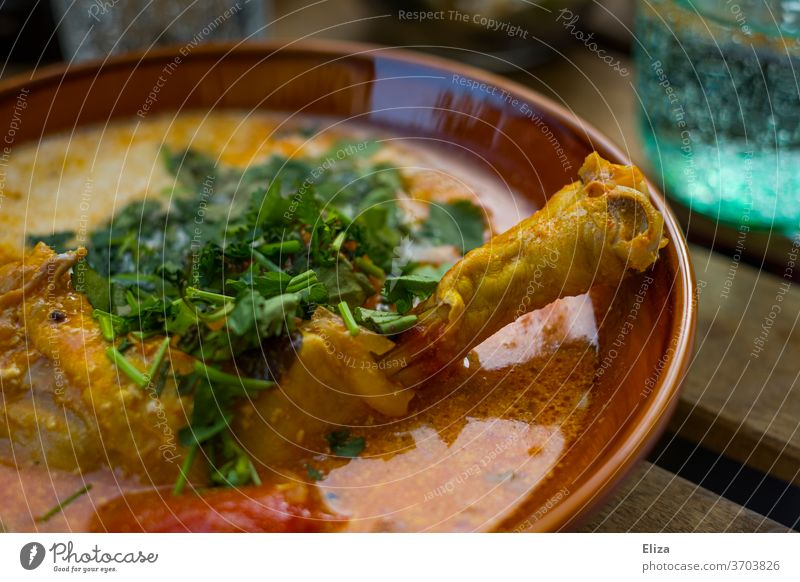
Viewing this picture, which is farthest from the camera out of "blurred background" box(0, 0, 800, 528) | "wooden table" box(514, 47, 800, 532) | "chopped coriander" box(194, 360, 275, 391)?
"blurred background" box(0, 0, 800, 528)

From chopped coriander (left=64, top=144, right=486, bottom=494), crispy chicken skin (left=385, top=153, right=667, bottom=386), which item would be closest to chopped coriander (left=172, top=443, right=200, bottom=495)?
chopped coriander (left=64, top=144, right=486, bottom=494)

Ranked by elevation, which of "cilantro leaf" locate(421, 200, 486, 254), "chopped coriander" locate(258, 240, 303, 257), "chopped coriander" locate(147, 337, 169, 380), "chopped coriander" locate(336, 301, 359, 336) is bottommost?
"chopped coriander" locate(147, 337, 169, 380)

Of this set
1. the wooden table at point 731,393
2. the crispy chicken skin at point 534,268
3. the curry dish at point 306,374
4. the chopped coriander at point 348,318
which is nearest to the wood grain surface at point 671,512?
the wooden table at point 731,393

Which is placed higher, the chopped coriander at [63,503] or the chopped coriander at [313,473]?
the chopped coriander at [313,473]

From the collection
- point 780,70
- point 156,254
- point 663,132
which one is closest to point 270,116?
point 156,254

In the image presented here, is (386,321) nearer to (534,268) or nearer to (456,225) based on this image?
(534,268)

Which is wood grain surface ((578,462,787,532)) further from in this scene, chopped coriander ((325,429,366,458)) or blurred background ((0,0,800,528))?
chopped coriander ((325,429,366,458))

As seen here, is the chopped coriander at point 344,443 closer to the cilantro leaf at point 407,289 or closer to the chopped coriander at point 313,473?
the chopped coriander at point 313,473

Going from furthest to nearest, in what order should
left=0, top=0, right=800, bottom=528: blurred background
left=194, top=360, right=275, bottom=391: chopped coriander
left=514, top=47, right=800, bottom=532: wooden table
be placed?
left=0, top=0, right=800, bottom=528: blurred background < left=514, top=47, right=800, bottom=532: wooden table < left=194, top=360, right=275, bottom=391: chopped coriander
